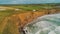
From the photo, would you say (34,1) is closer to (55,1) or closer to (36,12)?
(36,12)

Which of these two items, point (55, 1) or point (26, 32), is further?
point (55, 1)

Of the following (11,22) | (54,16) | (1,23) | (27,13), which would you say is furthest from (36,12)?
(1,23)

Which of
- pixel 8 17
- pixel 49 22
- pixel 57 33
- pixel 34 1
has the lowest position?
pixel 57 33

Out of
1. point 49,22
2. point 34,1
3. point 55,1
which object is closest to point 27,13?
point 34,1

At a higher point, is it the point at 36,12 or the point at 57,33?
the point at 36,12

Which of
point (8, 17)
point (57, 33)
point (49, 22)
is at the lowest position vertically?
point (57, 33)

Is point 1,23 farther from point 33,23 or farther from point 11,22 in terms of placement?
point 33,23

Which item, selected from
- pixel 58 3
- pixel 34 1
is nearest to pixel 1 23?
pixel 34 1

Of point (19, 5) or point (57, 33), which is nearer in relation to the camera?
point (57, 33)

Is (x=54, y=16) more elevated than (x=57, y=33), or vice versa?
(x=54, y=16)
